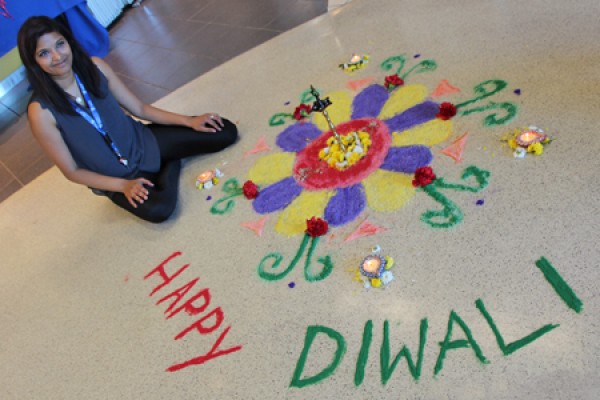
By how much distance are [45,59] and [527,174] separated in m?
1.64

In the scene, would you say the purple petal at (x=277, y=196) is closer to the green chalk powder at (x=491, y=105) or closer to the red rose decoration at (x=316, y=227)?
the red rose decoration at (x=316, y=227)

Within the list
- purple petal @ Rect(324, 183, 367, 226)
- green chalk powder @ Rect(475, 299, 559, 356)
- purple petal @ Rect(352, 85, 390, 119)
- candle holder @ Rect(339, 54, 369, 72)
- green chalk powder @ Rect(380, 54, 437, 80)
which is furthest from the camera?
candle holder @ Rect(339, 54, 369, 72)

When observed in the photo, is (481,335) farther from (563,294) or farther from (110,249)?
(110,249)

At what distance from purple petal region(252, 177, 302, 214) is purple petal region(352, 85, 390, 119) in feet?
1.39

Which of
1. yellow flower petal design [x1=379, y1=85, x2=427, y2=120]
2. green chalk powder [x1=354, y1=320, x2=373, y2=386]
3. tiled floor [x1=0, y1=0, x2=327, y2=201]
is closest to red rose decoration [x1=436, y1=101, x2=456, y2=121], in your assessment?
yellow flower petal design [x1=379, y1=85, x2=427, y2=120]

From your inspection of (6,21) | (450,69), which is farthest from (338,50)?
(6,21)

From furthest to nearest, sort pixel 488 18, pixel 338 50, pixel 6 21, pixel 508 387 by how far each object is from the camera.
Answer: pixel 6 21
pixel 338 50
pixel 488 18
pixel 508 387

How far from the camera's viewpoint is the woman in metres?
1.68

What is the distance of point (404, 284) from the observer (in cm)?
135

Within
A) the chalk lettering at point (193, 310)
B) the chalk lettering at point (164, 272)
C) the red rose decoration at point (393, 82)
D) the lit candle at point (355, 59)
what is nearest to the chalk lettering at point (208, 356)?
the chalk lettering at point (193, 310)

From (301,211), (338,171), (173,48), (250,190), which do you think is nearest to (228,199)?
(250,190)

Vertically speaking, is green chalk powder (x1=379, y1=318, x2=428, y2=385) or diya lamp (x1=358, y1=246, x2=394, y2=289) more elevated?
diya lamp (x1=358, y1=246, x2=394, y2=289)

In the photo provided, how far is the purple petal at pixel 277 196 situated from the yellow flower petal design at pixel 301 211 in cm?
3

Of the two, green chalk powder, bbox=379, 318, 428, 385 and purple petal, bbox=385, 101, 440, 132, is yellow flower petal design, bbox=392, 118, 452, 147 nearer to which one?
purple petal, bbox=385, 101, 440, 132
